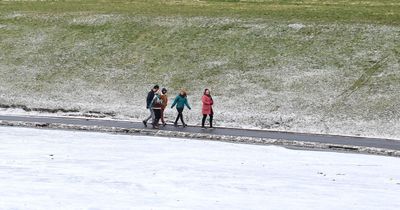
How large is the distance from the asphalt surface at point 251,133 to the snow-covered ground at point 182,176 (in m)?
1.99

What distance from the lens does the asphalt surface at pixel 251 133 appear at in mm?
29422

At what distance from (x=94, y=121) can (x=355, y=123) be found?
1323cm

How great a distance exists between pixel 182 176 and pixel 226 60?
2013cm

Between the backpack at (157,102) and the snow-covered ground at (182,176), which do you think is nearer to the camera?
the snow-covered ground at (182,176)

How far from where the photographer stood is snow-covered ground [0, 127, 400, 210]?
20.9 m

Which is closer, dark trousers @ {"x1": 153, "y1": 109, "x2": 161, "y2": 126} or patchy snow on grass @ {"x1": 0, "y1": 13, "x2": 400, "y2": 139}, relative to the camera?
dark trousers @ {"x1": 153, "y1": 109, "x2": 161, "y2": 126}

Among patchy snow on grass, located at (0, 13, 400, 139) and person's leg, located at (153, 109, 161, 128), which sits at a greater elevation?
patchy snow on grass, located at (0, 13, 400, 139)

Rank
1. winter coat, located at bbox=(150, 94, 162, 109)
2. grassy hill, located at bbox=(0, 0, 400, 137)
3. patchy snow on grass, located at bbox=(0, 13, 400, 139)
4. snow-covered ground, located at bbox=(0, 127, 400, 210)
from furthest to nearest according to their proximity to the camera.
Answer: grassy hill, located at bbox=(0, 0, 400, 137) → patchy snow on grass, located at bbox=(0, 13, 400, 139) → winter coat, located at bbox=(150, 94, 162, 109) → snow-covered ground, located at bbox=(0, 127, 400, 210)

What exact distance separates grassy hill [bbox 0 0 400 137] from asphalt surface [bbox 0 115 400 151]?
153cm

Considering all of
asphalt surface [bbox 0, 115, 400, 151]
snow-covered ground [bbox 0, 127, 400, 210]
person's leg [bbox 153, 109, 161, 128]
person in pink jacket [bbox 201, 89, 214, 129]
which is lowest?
snow-covered ground [bbox 0, 127, 400, 210]

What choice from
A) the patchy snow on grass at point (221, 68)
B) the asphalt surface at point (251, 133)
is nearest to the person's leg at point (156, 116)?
the asphalt surface at point (251, 133)

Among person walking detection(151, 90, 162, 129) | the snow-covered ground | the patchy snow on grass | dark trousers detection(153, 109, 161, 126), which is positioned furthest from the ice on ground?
the snow-covered ground

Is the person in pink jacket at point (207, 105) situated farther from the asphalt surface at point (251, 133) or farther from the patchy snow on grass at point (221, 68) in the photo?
the patchy snow on grass at point (221, 68)

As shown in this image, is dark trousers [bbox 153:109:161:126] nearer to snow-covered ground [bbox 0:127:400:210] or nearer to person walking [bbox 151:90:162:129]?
person walking [bbox 151:90:162:129]
